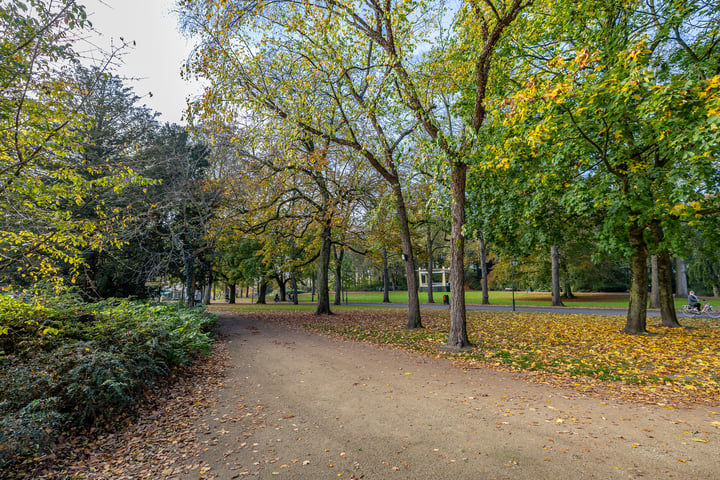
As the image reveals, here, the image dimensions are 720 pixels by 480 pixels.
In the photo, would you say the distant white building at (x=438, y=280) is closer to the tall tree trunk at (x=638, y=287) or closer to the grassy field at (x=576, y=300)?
the grassy field at (x=576, y=300)

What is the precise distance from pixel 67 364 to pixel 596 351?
35.7 feet

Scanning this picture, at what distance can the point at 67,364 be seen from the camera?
17.1 ft

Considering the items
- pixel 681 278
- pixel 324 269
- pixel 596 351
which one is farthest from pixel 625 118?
pixel 681 278

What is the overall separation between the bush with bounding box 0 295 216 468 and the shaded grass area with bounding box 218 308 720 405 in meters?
6.32

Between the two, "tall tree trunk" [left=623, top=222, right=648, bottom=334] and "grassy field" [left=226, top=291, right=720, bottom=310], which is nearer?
"tall tree trunk" [left=623, top=222, right=648, bottom=334]

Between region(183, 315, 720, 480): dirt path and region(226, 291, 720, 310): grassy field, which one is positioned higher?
region(183, 315, 720, 480): dirt path

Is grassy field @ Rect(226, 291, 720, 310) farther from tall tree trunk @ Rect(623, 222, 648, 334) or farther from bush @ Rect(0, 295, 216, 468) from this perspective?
bush @ Rect(0, 295, 216, 468)

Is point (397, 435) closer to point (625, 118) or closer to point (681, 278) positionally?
point (625, 118)

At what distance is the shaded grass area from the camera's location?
6.00 meters

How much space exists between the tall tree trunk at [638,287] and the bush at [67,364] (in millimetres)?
12816

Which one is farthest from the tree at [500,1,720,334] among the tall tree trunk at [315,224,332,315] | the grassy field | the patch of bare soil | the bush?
the grassy field

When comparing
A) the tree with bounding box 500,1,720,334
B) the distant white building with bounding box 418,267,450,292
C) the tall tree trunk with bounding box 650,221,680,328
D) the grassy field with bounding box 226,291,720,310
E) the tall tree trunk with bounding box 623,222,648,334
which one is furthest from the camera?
the distant white building with bounding box 418,267,450,292

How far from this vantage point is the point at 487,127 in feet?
28.3

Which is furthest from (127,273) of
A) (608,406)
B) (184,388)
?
(608,406)
